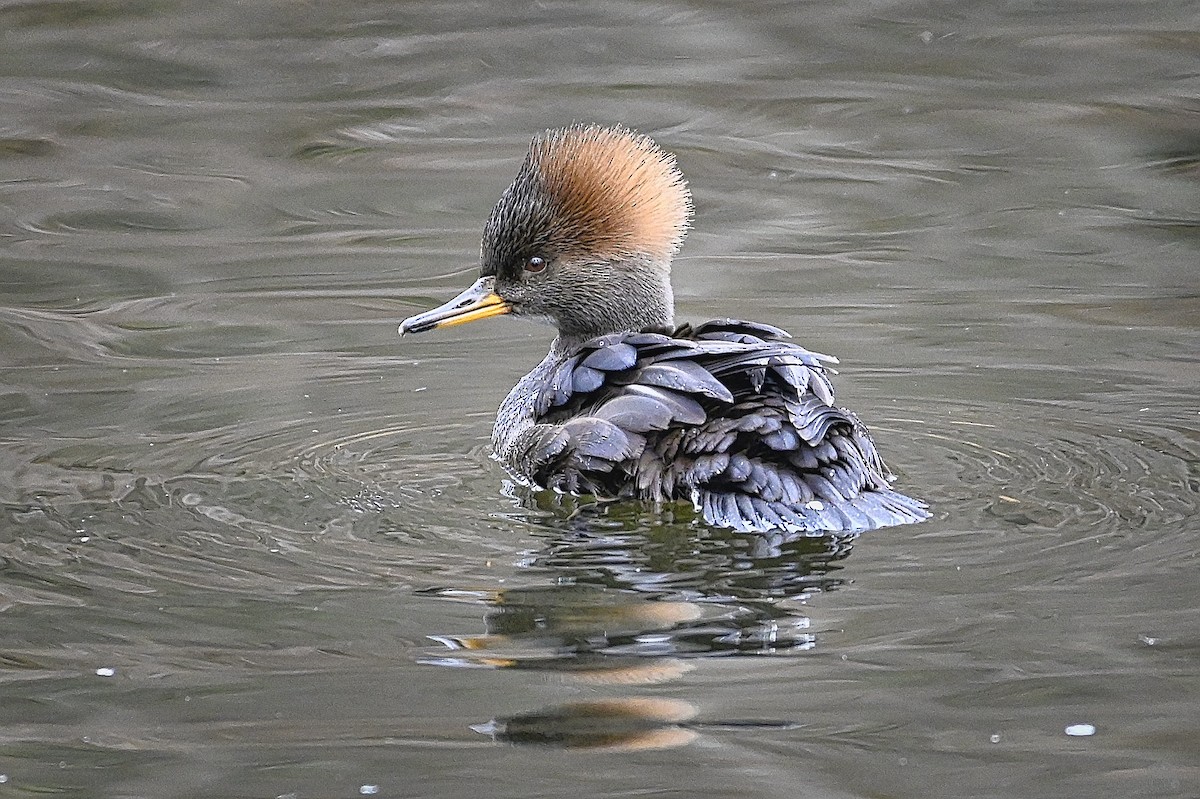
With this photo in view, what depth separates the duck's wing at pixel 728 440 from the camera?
5.65 m

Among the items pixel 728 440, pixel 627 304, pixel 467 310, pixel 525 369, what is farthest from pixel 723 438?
pixel 525 369

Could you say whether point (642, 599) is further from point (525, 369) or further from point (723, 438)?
point (525, 369)

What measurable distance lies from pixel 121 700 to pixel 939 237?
6193 millimetres

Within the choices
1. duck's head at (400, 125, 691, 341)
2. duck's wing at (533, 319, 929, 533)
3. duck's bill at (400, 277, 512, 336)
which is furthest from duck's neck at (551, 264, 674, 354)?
duck's wing at (533, 319, 929, 533)

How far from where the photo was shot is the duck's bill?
22.6ft

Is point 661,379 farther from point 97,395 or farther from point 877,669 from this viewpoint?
point 97,395

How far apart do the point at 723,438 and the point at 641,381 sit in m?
0.40

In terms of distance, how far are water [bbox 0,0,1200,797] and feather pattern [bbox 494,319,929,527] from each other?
0.45ft

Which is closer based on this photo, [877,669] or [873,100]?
[877,669]

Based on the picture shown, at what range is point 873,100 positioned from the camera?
11.7 m

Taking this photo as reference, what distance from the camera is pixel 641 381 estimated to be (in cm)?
602

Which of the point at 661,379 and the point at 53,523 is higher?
the point at 661,379

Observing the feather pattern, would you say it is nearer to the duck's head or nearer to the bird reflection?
the bird reflection

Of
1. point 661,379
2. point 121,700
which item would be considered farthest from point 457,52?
point 121,700
